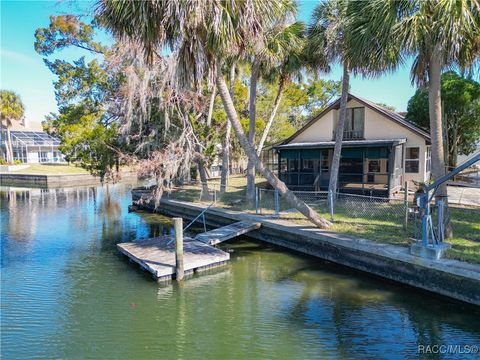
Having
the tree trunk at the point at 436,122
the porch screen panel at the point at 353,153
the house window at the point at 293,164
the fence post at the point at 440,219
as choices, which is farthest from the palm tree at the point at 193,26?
the house window at the point at 293,164

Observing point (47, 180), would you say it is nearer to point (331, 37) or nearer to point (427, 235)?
point (331, 37)

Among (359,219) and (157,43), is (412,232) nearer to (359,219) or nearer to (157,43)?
(359,219)

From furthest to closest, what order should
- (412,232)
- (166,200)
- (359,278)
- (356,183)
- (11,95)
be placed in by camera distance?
(11,95), (166,200), (356,183), (412,232), (359,278)

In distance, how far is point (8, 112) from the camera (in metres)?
50.7

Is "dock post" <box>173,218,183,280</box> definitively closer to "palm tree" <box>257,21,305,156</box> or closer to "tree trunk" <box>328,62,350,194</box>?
"tree trunk" <box>328,62,350,194</box>

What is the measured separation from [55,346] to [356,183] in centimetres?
1651

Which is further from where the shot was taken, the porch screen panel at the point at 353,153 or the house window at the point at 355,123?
the house window at the point at 355,123

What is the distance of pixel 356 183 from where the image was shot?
19812 millimetres

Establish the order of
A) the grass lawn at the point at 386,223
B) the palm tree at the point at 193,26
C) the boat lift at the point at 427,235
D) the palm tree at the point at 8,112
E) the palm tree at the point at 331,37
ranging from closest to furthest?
the boat lift at the point at 427,235 < the palm tree at the point at 193,26 < the grass lawn at the point at 386,223 < the palm tree at the point at 331,37 < the palm tree at the point at 8,112

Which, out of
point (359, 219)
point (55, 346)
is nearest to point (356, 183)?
point (359, 219)

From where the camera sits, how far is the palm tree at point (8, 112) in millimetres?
50812

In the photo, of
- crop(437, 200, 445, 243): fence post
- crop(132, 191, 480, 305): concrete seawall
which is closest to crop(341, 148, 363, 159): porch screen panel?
crop(132, 191, 480, 305): concrete seawall

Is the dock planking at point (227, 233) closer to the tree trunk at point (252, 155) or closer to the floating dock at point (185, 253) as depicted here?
the floating dock at point (185, 253)

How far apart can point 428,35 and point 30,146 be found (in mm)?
61919
